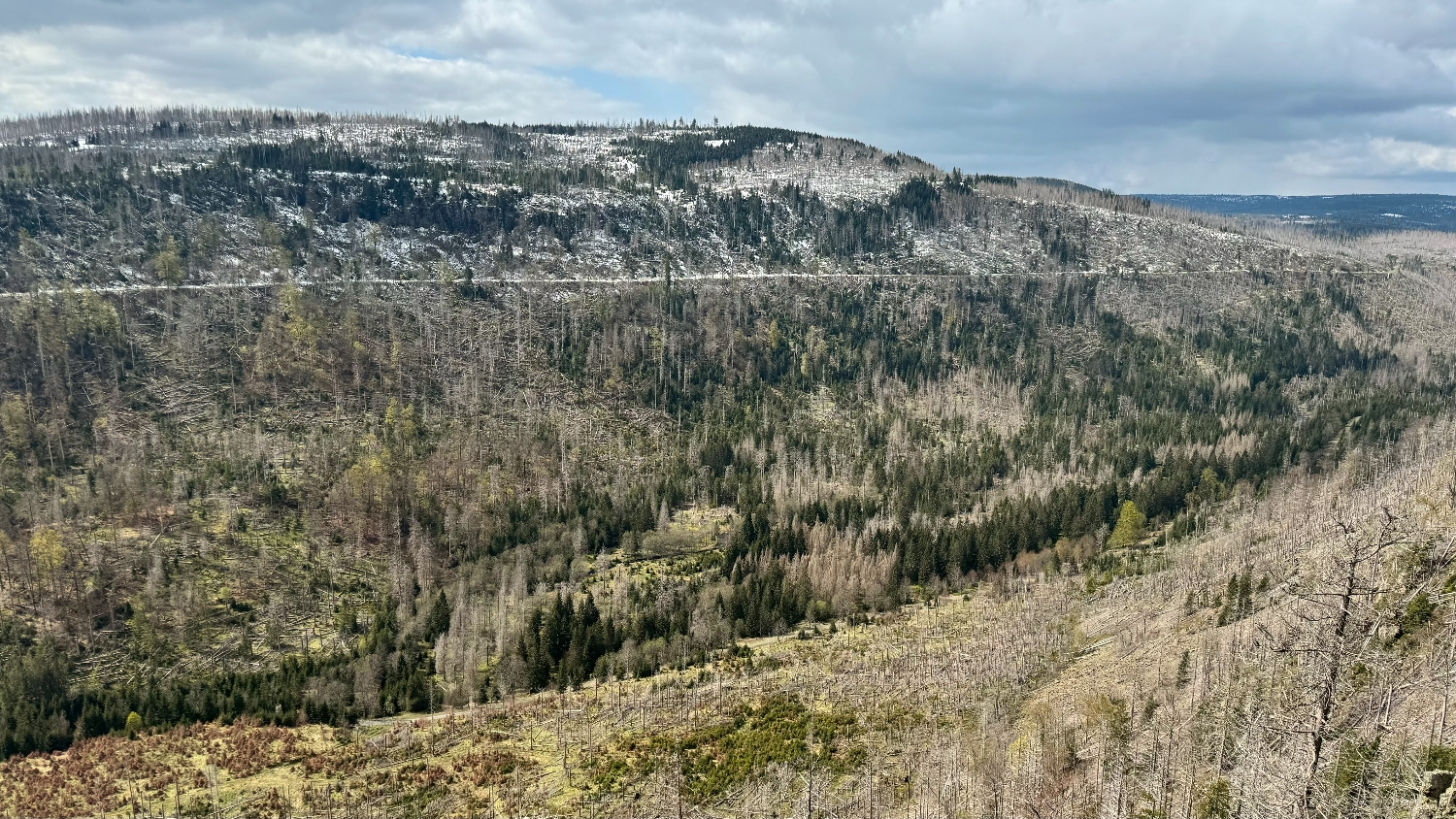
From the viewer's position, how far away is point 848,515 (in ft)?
433

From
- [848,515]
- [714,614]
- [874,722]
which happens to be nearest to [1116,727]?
[874,722]

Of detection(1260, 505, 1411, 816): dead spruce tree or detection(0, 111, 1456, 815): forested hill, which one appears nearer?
detection(1260, 505, 1411, 816): dead spruce tree

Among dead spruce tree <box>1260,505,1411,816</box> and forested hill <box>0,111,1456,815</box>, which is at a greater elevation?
dead spruce tree <box>1260,505,1411,816</box>

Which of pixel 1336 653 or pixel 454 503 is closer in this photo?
pixel 1336 653

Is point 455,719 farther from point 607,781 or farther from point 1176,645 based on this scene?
point 1176,645

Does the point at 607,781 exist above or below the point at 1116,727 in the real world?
below

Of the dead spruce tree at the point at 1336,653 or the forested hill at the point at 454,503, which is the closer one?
the dead spruce tree at the point at 1336,653

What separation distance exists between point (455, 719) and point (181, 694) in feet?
89.0

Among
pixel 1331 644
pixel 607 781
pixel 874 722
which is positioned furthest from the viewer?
pixel 874 722

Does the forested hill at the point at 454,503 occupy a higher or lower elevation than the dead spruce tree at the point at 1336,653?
lower

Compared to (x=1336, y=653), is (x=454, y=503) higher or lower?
lower

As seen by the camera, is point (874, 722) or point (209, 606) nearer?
point (874, 722)

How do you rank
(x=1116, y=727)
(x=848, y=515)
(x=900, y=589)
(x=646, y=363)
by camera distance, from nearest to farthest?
(x=1116, y=727), (x=900, y=589), (x=848, y=515), (x=646, y=363)

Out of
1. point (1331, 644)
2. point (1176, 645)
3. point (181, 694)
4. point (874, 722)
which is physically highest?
point (1331, 644)
